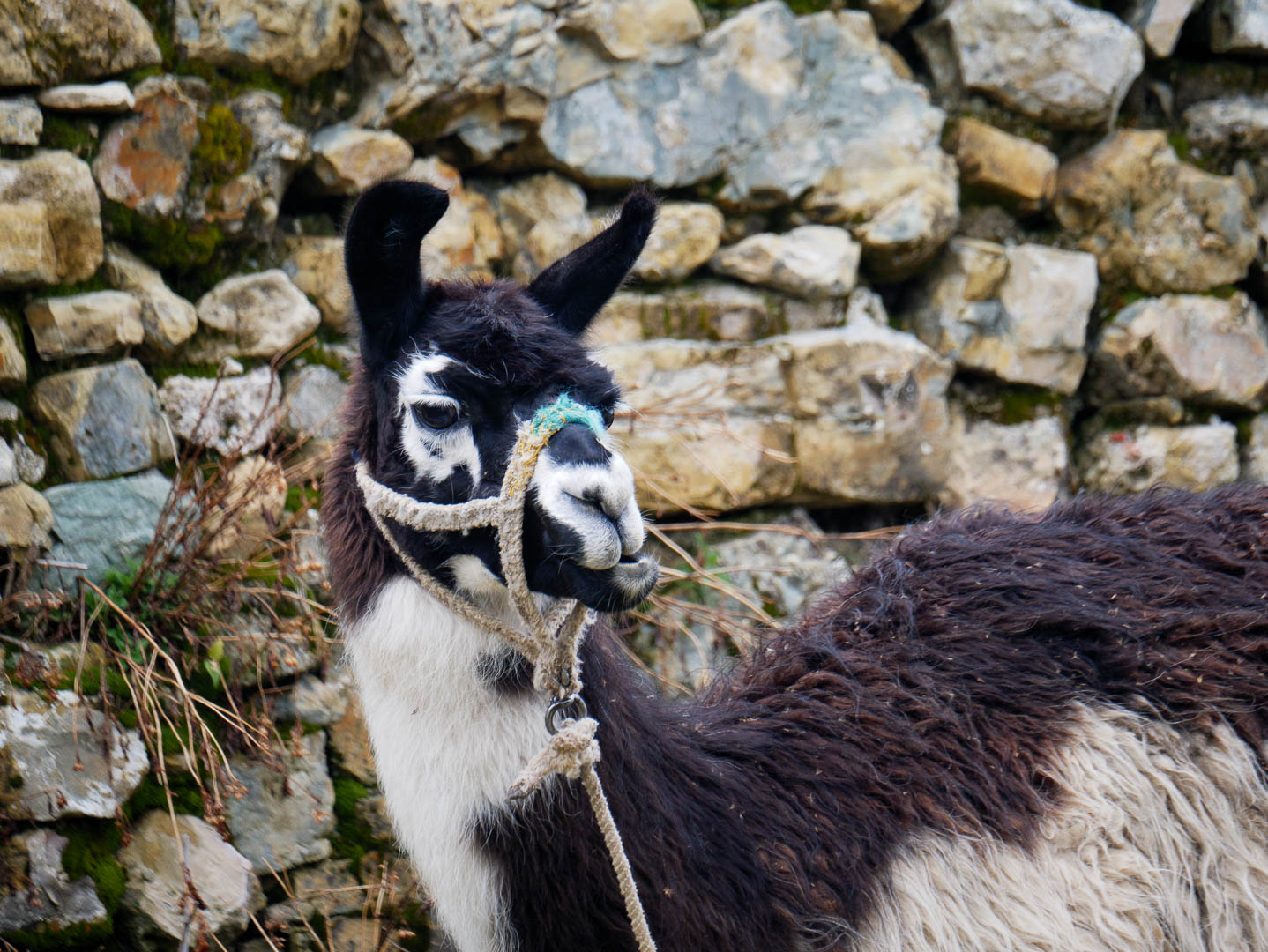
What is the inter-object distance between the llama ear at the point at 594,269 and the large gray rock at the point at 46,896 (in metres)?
1.84

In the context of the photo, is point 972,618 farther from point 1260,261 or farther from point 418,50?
point 1260,261

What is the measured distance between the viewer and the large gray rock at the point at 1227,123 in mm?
5008

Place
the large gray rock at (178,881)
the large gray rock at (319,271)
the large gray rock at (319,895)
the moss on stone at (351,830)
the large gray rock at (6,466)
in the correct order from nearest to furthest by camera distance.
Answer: the large gray rock at (178,881) < the large gray rock at (6,466) < the large gray rock at (319,895) < the moss on stone at (351,830) < the large gray rock at (319,271)

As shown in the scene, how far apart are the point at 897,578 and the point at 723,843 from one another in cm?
88

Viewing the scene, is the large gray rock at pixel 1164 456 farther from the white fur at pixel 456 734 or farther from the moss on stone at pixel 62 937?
the moss on stone at pixel 62 937

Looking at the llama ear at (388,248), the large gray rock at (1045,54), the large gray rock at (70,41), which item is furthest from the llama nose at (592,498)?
the large gray rock at (1045,54)

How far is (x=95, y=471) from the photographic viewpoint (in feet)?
10.6

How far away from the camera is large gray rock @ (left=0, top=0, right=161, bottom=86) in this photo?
310cm

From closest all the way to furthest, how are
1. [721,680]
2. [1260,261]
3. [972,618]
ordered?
[972,618], [721,680], [1260,261]

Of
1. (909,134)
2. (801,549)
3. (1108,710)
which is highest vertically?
(909,134)

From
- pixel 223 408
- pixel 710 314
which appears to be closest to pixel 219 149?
pixel 223 408

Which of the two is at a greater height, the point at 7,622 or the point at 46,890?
the point at 7,622

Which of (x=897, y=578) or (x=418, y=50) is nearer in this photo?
(x=897, y=578)

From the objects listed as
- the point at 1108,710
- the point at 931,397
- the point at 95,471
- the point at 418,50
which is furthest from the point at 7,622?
the point at 931,397
